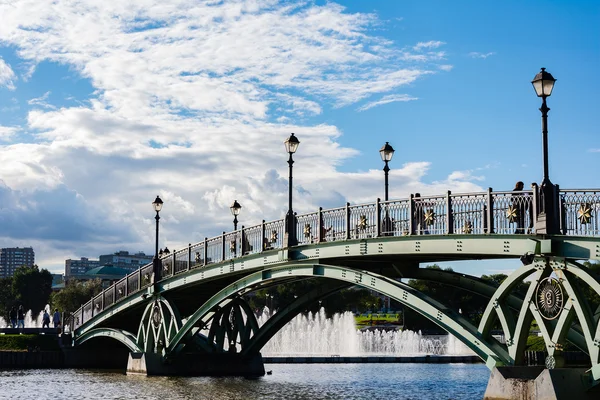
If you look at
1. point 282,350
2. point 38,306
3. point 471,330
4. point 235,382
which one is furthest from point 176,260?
point 38,306

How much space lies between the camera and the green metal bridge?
75.9 feet

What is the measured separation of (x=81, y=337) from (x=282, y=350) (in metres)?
26.6

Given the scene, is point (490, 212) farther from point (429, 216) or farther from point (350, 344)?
point (350, 344)

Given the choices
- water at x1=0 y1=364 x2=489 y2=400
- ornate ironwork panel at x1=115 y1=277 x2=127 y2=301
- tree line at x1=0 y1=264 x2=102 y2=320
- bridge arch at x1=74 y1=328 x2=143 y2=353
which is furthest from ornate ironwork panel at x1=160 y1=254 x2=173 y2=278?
tree line at x1=0 y1=264 x2=102 y2=320

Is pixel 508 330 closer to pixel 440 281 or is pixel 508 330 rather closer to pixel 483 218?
pixel 483 218

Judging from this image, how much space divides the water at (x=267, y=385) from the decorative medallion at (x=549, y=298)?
35.7 feet

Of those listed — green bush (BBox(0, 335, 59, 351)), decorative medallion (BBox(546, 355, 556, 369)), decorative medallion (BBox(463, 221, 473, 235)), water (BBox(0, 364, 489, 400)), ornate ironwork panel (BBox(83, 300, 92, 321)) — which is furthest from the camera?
green bush (BBox(0, 335, 59, 351))

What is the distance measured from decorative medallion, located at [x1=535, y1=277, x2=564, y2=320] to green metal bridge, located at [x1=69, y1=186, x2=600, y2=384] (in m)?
0.03

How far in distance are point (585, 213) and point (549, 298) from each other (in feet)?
7.27

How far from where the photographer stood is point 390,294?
28281mm

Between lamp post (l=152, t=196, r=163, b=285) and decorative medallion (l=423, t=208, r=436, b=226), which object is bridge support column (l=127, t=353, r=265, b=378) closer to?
lamp post (l=152, t=196, r=163, b=285)

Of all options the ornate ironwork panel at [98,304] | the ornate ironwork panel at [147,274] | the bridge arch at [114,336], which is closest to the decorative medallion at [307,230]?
the ornate ironwork panel at [147,274]

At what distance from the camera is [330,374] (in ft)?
158

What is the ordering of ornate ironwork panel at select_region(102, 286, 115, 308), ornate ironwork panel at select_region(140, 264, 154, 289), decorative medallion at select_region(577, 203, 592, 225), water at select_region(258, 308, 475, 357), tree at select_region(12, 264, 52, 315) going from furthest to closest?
1. tree at select_region(12, 264, 52, 315)
2. water at select_region(258, 308, 475, 357)
3. ornate ironwork panel at select_region(102, 286, 115, 308)
4. ornate ironwork panel at select_region(140, 264, 154, 289)
5. decorative medallion at select_region(577, 203, 592, 225)
